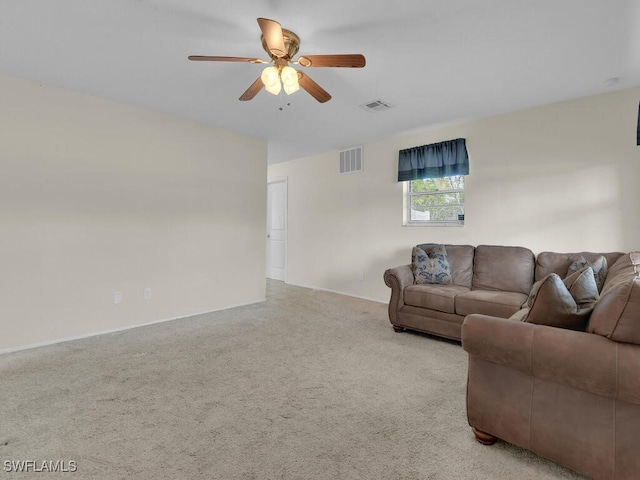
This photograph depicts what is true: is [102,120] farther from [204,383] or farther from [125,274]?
[204,383]

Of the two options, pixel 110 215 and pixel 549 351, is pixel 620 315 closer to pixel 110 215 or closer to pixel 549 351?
pixel 549 351

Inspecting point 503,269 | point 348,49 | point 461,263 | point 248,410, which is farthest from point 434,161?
point 248,410

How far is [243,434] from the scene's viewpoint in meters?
1.70

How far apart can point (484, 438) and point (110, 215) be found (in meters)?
3.88

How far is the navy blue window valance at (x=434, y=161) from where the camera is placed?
397 centimetres

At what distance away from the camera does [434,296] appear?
317cm

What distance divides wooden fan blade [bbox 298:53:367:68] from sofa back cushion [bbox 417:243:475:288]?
2.45m

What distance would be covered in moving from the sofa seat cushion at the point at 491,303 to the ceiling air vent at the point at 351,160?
2891 millimetres

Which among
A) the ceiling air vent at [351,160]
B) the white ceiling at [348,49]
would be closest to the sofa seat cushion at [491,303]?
the white ceiling at [348,49]

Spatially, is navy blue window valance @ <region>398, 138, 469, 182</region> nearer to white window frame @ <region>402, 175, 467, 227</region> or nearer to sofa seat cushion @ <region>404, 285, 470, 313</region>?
white window frame @ <region>402, 175, 467, 227</region>

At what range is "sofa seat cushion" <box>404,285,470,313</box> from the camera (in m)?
3.08

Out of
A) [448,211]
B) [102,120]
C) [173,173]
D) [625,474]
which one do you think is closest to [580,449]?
[625,474]

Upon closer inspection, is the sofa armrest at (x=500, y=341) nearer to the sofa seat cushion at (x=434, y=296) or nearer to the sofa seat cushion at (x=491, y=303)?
the sofa seat cushion at (x=491, y=303)

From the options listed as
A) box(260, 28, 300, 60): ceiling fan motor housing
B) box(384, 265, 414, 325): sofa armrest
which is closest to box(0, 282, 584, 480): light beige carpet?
box(384, 265, 414, 325): sofa armrest
